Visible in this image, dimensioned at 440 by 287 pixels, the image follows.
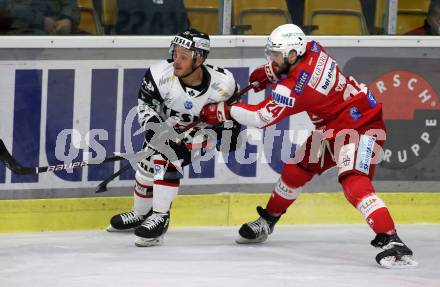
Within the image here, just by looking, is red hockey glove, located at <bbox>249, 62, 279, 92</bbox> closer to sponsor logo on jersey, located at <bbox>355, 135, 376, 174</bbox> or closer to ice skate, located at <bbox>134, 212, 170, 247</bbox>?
sponsor logo on jersey, located at <bbox>355, 135, 376, 174</bbox>

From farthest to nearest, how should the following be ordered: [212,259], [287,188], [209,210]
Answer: [209,210]
[287,188]
[212,259]

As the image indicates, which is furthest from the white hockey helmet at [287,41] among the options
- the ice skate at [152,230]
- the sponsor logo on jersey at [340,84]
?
the ice skate at [152,230]

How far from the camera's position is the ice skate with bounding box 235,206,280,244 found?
21.2ft

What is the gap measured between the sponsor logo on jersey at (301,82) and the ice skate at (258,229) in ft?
2.88

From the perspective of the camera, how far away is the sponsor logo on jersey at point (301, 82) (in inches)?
234

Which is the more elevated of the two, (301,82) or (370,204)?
(301,82)

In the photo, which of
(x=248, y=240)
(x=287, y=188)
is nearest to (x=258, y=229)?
(x=248, y=240)

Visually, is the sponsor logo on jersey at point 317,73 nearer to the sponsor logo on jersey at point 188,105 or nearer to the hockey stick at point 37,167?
the sponsor logo on jersey at point 188,105

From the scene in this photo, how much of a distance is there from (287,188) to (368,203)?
2.11 feet

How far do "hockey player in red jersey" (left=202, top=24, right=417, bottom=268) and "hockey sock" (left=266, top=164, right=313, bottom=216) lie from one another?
110 mm

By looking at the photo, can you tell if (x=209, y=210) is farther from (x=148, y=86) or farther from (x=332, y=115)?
(x=332, y=115)

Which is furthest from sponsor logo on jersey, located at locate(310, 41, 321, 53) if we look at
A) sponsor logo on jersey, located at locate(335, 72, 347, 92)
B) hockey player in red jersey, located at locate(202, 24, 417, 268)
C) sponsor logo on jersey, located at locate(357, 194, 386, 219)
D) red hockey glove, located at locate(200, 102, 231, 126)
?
sponsor logo on jersey, located at locate(357, 194, 386, 219)

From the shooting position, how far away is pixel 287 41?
598 centimetres

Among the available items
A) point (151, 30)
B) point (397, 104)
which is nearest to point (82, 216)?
point (151, 30)
